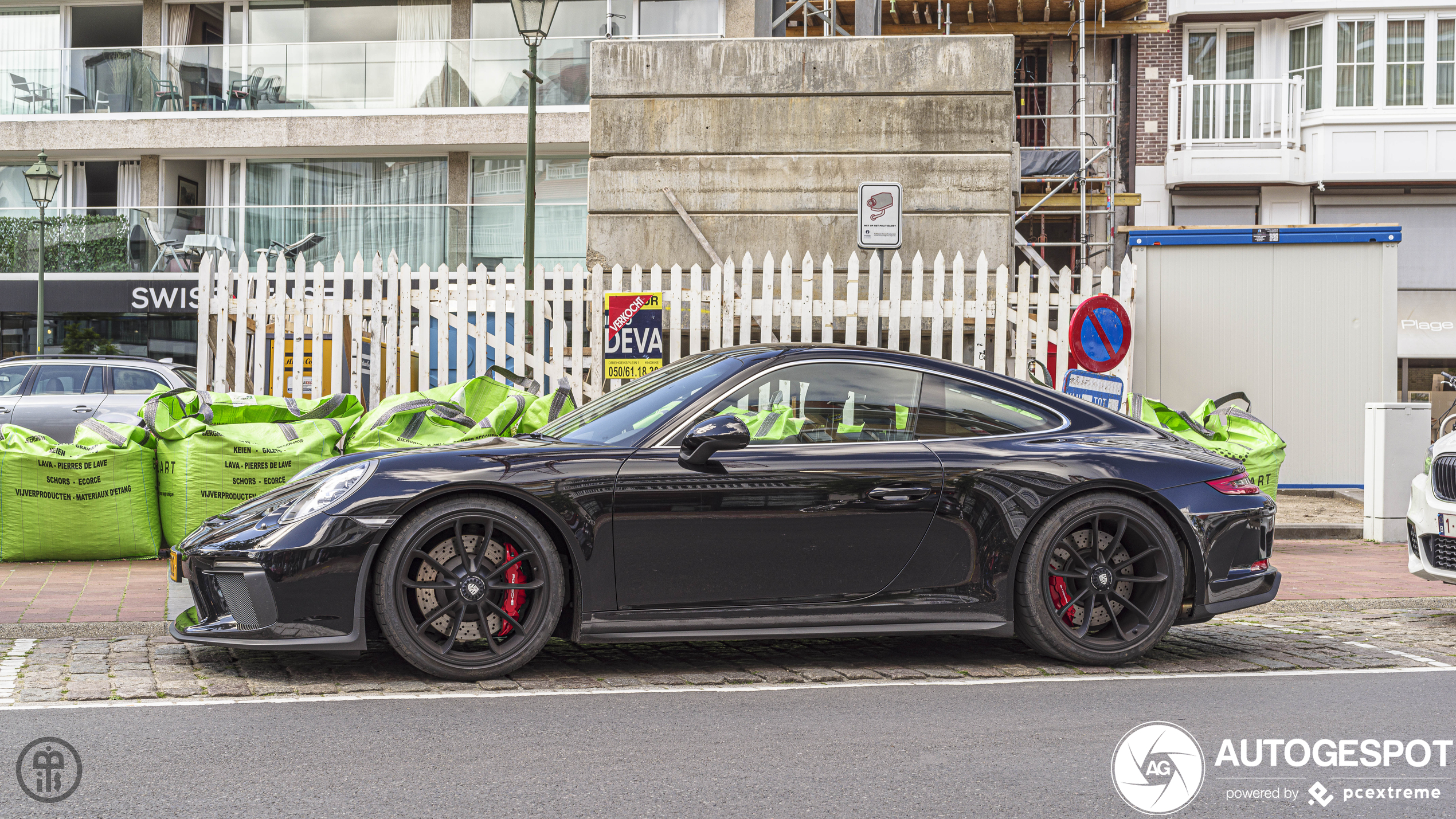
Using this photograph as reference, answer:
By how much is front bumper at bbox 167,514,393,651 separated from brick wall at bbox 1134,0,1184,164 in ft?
72.8

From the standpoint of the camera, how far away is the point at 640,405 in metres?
5.46

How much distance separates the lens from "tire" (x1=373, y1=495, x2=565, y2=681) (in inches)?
190

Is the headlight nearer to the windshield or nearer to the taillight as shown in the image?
the windshield

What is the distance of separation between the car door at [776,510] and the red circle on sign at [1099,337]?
Answer: 4207 millimetres

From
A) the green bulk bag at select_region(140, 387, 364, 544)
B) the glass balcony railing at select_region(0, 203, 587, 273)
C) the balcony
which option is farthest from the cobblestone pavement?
the balcony

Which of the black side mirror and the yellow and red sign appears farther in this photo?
the yellow and red sign

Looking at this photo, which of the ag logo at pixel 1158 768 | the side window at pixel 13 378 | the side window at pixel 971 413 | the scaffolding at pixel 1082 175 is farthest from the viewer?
the scaffolding at pixel 1082 175

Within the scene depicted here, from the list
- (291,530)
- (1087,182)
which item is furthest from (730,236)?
(1087,182)

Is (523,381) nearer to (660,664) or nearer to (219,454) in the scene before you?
(219,454)

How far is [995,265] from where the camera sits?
11.3 metres

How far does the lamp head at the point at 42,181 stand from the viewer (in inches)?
844

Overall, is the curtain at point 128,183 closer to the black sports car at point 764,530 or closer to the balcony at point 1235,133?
the balcony at point 1235,133

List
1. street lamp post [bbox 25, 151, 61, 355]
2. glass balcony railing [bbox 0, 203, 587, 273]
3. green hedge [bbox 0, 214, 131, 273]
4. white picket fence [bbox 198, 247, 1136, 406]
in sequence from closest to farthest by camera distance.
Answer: white picket fence [bbox 198, 247, 1136, 406] → street lamp post [bbox 25, 151, 61, 355] → glass balcony railing [bbox 0, 203, 587, 273] → green hedge [bbox 0, 214, 131, 273]

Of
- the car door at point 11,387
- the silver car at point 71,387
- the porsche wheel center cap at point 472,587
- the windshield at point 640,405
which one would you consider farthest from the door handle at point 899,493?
the car door at point 11,387
